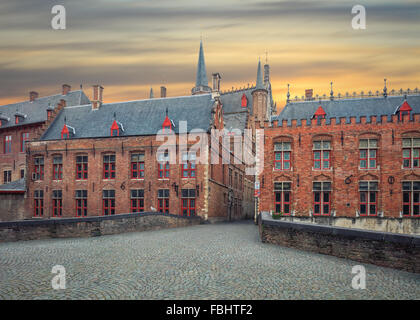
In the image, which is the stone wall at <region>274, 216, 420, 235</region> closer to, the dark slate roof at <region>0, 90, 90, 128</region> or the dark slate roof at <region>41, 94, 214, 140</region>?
the dark slate roof at <region>41, 94, 214, 140</region>

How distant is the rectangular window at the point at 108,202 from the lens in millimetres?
27733

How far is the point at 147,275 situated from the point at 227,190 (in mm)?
25231

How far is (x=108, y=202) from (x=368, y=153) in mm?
20900

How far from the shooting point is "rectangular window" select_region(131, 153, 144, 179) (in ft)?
89.8

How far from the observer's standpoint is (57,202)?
1162 inches

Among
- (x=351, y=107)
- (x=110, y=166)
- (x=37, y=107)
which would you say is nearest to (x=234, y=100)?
(x=351, y=107)

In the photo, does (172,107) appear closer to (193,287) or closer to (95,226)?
(95,226)

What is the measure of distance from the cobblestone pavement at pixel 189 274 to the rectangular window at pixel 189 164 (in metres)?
14.4

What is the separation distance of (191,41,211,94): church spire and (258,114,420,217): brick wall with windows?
103 feet

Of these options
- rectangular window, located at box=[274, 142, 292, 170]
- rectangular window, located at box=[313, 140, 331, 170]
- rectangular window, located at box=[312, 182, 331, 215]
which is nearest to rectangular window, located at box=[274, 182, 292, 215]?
rectangular window, located at box=[274, 142, 292, 170]

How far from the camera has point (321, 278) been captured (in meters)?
7.17

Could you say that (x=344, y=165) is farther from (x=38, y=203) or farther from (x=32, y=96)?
(x=32, y=96)
